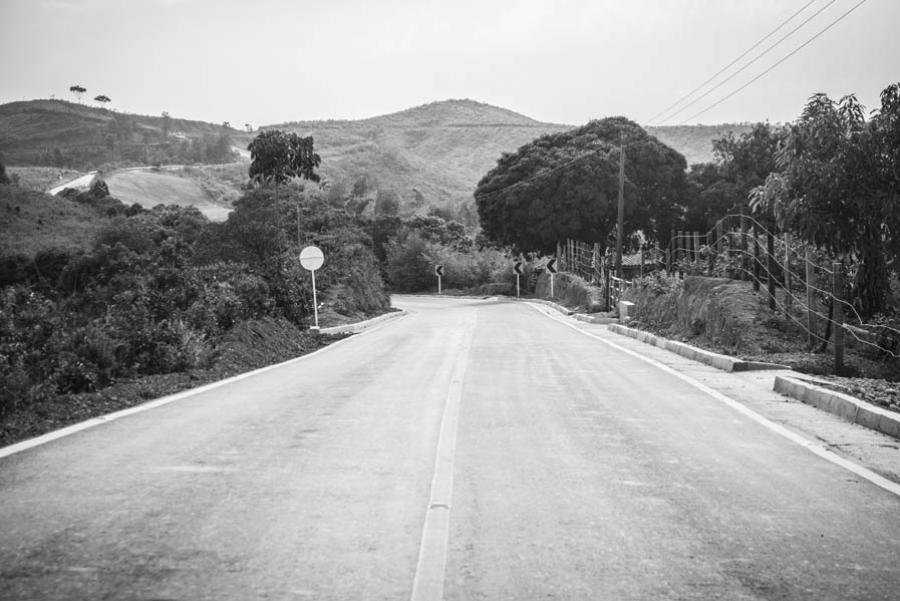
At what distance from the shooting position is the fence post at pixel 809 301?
14.6 m

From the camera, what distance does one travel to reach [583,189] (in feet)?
183

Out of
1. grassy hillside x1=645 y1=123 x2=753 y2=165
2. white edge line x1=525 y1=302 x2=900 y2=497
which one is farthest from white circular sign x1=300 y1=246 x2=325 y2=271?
grassy hillside x1=645 y1=123 x2=753 y2=165

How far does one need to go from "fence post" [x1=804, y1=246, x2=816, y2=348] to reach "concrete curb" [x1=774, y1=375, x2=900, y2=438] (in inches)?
149

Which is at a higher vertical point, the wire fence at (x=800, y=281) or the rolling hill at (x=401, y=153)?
the rolling hill at (x=401, y=153)

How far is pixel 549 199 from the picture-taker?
58094 mm

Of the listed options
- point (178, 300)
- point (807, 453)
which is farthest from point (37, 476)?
point (178, 300)

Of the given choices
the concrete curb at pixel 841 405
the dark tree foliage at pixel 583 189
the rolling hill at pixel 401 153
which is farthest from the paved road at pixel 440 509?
the rolling hill at pixel 401 153

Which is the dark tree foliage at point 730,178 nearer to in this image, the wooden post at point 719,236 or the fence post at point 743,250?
the wooden post at point 719,236

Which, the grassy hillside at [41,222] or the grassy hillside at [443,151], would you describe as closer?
the grassy hillside at [41,222]

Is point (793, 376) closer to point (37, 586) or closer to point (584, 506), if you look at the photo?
point (584, 506)

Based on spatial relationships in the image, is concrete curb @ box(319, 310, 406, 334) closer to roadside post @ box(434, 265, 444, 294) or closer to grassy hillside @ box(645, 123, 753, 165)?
roadside post @ box(434, 265, 444, 294)

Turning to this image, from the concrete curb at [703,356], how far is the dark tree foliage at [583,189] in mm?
34166

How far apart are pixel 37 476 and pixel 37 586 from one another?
2379mm

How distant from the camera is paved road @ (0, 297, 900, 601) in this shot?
3900 millimetres
